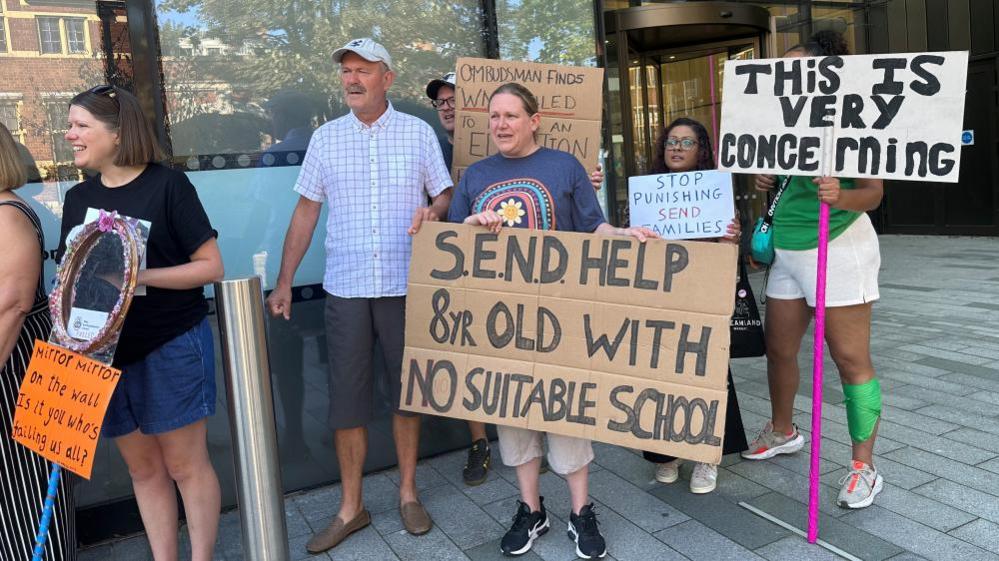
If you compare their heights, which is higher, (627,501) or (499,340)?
(499,340)

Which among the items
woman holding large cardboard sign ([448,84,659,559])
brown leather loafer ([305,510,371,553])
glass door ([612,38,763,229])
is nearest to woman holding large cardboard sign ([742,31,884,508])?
woman holding large cardboard sign ([448,84,659,559])

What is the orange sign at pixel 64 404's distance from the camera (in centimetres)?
221

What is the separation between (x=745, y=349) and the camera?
3619 millimetres

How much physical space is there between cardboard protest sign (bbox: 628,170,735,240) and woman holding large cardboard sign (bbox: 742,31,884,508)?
0.27 m

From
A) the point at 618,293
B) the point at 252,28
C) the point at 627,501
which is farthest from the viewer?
the point at 252,28

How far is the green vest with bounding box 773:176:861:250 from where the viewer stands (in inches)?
123

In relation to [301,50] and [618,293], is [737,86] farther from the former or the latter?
[301,50]

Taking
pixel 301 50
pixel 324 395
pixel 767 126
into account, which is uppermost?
pixel 301 50

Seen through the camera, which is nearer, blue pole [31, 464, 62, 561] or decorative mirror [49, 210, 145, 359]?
decorative mirror [49, 210, 145, 359]

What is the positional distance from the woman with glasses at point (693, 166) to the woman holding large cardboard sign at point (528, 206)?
2.03 feet

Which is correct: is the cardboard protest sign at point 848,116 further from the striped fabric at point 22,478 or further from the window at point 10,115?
the window at point 10,115

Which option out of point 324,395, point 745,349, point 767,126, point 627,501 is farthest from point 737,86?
point 324,395

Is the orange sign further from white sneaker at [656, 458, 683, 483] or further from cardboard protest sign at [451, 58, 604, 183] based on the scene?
white sneaker at [656, 458, 683, 483]

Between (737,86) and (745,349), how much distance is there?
130 cm
